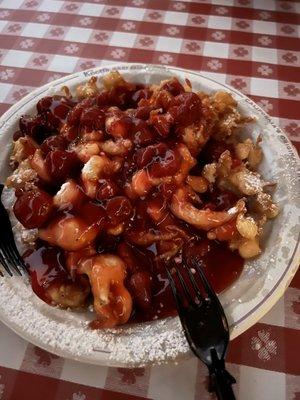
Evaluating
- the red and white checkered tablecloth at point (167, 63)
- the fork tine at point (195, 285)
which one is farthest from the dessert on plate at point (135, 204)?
the red and white checkered tablecloth at point (167, 63)

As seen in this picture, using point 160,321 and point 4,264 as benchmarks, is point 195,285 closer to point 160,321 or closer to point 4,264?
point 160,321

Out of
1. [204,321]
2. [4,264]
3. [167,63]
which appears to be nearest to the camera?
[204,321]

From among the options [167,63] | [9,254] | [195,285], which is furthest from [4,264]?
[167,63]

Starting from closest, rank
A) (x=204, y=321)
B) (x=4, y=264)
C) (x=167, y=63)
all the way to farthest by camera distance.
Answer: (x=204, y=321)
(x=4, y=264)
(x=167, y=63)

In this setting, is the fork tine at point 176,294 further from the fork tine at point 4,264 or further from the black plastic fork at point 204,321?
the fork tine at point 4,264

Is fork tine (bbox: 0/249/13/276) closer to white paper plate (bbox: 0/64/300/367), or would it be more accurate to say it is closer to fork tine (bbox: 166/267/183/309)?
white paper plate (bbox: 0/64/300/367)
